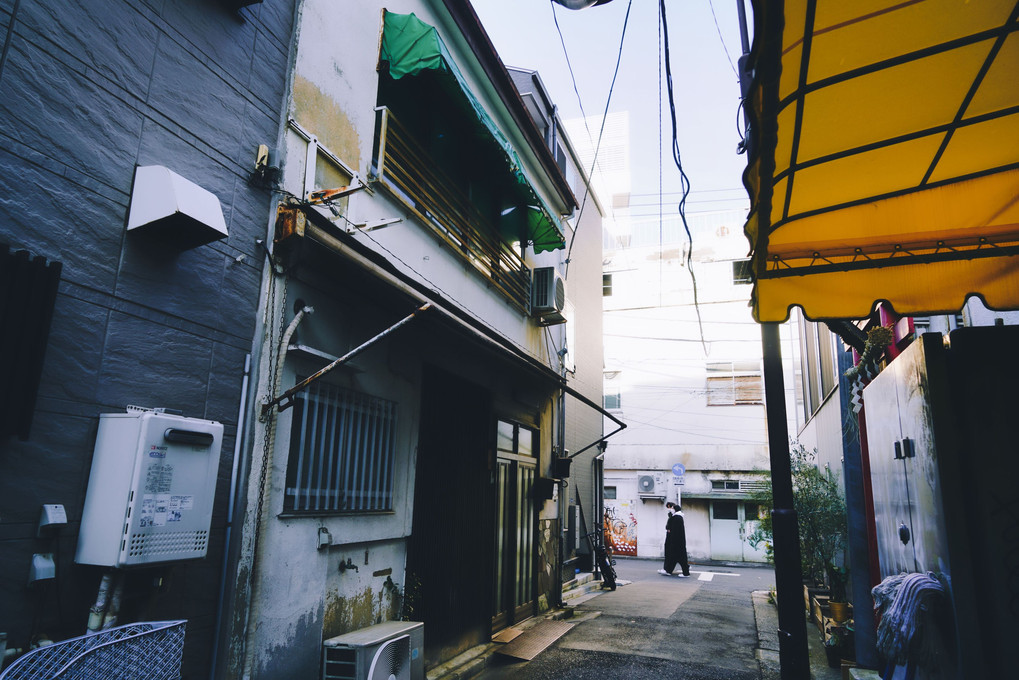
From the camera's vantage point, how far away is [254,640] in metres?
4.53

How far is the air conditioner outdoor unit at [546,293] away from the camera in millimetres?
11023

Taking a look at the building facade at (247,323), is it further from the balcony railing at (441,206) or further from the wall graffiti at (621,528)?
the wall graffiti at (621,528)

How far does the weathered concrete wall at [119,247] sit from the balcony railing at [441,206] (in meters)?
1.96

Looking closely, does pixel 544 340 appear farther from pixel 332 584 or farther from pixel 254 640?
pixel 254 640

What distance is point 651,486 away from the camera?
2747cm

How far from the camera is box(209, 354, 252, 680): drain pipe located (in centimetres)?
424

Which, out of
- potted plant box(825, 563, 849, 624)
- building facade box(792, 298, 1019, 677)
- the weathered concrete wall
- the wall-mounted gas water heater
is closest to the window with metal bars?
the weathered concrete wall

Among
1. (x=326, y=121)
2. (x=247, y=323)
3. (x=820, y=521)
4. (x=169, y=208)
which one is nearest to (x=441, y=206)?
(x=326, y=121)

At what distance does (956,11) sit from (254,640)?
19.6 ft

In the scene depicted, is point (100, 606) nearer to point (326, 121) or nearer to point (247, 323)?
point (247, 323)

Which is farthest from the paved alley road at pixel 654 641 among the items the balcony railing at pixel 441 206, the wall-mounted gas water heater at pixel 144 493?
the balcony railing at pixel 441 206

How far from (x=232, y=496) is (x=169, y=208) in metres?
2.12

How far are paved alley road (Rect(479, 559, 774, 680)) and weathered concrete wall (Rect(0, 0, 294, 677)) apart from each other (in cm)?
489

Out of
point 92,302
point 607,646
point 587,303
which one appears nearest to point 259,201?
point 92,302
